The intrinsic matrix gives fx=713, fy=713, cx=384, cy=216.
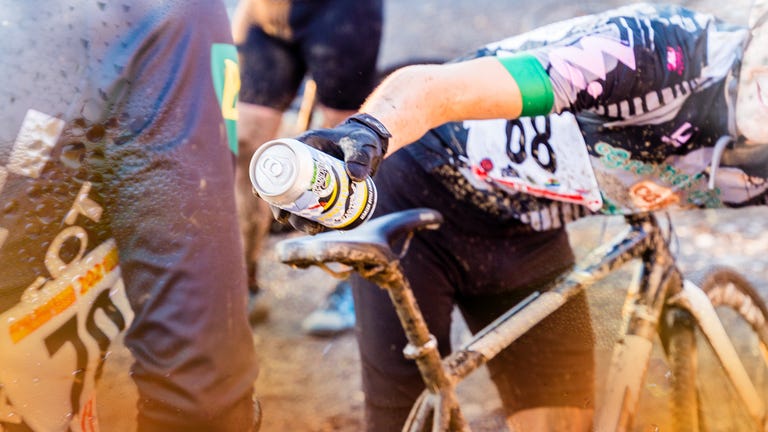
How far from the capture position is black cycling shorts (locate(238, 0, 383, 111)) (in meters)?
3.23

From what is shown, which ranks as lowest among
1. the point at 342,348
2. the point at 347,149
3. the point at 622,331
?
the point at 342,348

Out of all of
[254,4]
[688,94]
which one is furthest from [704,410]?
[254,4]

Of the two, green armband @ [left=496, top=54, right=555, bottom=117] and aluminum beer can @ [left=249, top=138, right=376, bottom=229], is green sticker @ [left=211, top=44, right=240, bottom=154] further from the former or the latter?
green armband @ [left=496, top=54, right=555, bottom=117]

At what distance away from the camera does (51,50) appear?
108 centimetres

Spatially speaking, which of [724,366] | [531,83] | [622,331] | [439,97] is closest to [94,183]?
[439,97]

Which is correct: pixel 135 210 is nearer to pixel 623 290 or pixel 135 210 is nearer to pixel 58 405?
pixel 58 405

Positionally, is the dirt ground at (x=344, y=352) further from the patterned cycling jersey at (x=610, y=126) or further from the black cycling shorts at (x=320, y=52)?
the black cycling shorts at (x=320, y=52)

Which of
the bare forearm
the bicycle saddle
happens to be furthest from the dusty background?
the bare forearm

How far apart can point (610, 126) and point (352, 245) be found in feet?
1.98

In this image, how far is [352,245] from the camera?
4.77 ft

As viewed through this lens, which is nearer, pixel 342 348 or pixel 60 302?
pixel 60 302

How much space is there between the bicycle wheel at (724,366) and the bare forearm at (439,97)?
1.20 m

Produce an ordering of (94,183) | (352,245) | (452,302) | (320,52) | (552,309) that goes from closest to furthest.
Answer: (94,183) < (352,245) < (552,309) < (452,302) < (320,52)

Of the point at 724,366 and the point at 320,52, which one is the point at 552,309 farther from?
the point at 320,52
